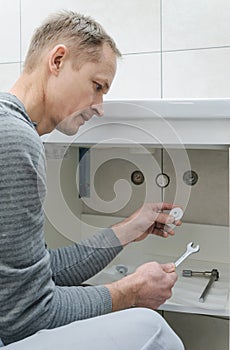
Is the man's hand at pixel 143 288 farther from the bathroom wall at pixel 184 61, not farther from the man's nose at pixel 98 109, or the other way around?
the bathroom wall at pixel 184 61

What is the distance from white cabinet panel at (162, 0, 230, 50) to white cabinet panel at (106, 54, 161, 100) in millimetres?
74

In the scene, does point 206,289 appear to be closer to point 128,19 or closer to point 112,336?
point 112,336

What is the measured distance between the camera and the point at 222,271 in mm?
1387

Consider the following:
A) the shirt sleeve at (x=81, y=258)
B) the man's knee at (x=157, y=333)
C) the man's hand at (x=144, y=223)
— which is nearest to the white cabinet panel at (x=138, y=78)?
the man's hand at (x=144, y=223)

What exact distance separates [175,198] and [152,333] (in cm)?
67

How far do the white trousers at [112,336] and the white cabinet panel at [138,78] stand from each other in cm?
100

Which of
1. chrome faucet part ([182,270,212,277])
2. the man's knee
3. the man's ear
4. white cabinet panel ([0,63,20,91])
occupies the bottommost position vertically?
chrome faucet part ([182,270,212,277])

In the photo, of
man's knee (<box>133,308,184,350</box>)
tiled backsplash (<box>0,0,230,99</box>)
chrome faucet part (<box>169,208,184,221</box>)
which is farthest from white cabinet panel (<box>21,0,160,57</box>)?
man's knee (<box>133,308,184,350</box>)

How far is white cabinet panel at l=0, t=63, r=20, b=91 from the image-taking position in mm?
1809

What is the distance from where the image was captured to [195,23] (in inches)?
60.1

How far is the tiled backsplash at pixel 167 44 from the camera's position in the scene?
1502 mm

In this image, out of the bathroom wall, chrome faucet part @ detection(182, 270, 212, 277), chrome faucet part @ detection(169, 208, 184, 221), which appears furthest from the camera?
the bathroom wall

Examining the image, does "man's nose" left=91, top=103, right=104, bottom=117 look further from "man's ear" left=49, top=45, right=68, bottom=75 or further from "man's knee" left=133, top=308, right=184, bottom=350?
"man's knee" left=133, top=308, right=184, bottom=350

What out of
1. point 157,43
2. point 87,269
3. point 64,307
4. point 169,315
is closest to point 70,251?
point 87,269
